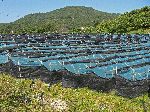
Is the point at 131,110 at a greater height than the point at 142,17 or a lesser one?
lesser

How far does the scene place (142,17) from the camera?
258ft

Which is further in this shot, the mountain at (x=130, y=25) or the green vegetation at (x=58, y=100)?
the mountain at (x=130, y=25)

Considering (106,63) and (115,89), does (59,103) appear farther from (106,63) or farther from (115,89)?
(106,63)

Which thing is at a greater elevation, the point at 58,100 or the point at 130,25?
the point at 130,25

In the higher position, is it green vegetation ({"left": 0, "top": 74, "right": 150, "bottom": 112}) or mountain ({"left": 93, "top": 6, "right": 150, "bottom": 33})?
mountain ({"left": 93, "top": 6, "right": 150, "bottom": 33})

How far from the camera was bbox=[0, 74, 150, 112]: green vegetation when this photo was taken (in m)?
15.0

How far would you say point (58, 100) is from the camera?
1688 cm

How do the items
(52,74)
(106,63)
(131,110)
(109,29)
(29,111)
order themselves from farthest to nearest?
(109,29) → (106,63) → (52,74) → (131,110) → (29,111)

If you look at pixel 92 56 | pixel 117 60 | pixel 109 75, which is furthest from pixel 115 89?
pixel 92 56

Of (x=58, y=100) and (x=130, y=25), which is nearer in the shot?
(x=58, y=100)

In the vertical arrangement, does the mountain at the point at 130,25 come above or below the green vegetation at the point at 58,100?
above

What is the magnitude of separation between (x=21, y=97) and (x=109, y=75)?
7826 mm

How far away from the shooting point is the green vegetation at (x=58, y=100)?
590 inches

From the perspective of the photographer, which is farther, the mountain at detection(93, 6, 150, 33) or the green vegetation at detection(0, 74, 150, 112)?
the mountain at detection(93, 6, 150, 33)
